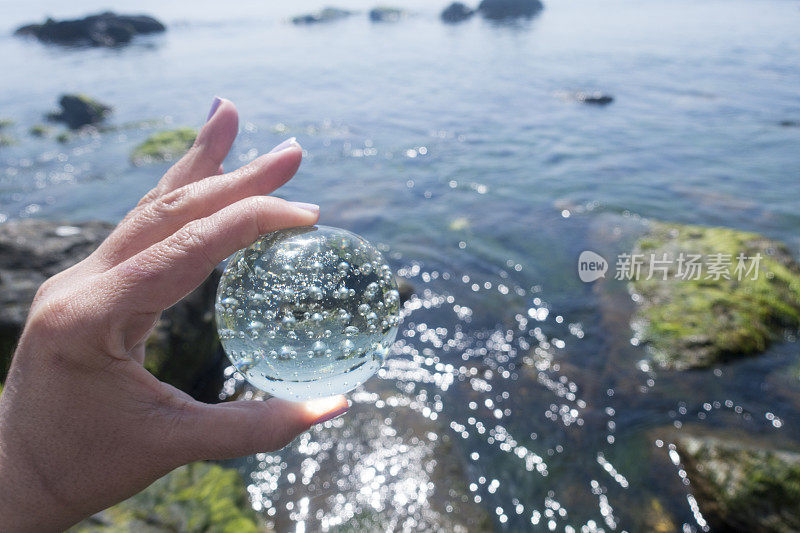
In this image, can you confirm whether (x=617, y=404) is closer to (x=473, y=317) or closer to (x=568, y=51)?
(x=473, y=317)

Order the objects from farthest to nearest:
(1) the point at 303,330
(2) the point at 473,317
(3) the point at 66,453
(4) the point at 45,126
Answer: (4) the point at 45,126
(2) the point at 473,317
(1) the point at 303,330
(3) the point at 66,453

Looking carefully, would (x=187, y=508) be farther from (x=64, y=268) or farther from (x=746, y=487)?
(x=746, y=487)

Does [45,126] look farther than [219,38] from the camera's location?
No

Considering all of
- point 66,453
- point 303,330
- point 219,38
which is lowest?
point 219,38

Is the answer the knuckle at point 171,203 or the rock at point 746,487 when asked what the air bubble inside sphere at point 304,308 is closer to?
the knuckle at point 171,203

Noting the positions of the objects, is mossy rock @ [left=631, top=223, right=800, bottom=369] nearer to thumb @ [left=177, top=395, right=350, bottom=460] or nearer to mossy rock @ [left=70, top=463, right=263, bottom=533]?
mossy rock @ [left=70, top=463, right=263, bottom=533]

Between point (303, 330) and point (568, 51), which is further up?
point (303, 330)

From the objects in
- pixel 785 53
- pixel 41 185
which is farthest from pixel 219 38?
pixel 785 53

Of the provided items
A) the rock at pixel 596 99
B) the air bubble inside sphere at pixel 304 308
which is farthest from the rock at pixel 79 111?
the air bubble inside sphere at pixel 304 308
